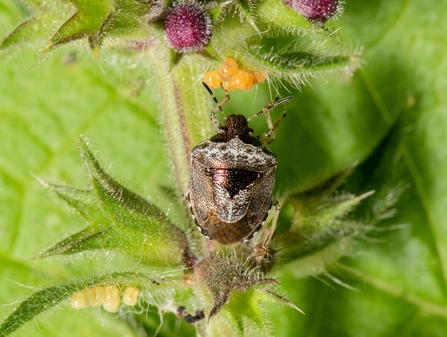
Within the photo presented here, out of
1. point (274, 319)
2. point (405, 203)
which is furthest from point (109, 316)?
point (405, 203)

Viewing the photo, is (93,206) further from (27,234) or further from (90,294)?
(27,234)

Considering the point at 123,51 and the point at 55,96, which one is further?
the point at 55,96

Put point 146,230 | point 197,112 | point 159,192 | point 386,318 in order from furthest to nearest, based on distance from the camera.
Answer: point 386,318 < point 159,192 < point 197,112 < point 146,230

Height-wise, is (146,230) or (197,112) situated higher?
(197,112)

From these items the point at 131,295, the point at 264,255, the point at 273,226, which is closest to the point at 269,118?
the point at 273,226

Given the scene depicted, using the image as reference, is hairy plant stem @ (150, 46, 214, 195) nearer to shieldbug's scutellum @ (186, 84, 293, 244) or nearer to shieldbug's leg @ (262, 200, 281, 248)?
shieldbug's scutellum @ (186, 84, 293, 244)

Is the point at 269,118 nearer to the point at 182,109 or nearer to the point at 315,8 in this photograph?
the point at 182,109

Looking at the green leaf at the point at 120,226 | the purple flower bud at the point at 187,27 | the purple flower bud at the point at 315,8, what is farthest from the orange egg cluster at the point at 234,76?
the green leaf at the point at 120,226
